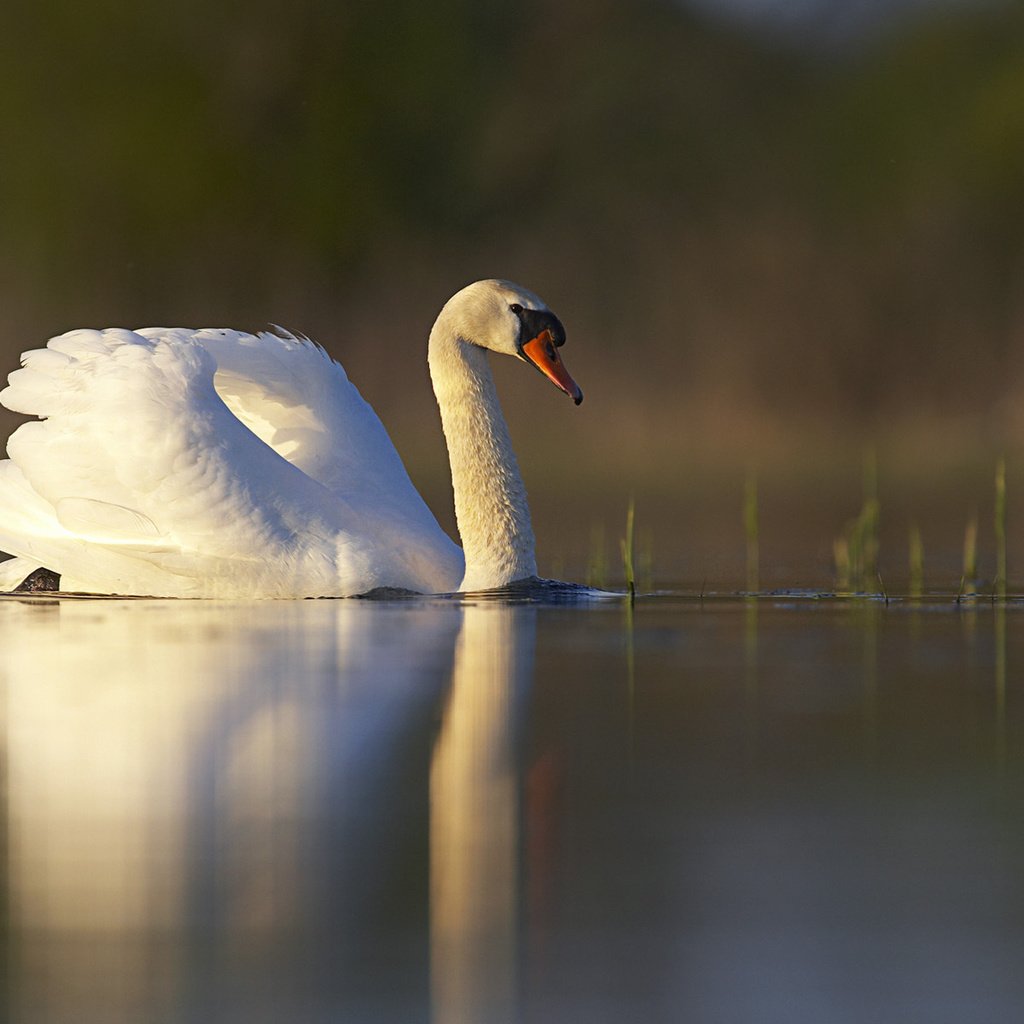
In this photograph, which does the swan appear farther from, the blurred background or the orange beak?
the blurred background

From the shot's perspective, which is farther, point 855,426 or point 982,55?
point 982,55

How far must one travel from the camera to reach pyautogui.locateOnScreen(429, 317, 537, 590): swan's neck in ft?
27.7

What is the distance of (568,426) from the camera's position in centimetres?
3023

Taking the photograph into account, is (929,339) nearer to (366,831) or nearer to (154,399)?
(154,399)

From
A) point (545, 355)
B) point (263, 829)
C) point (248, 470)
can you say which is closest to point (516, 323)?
point (545, 355)

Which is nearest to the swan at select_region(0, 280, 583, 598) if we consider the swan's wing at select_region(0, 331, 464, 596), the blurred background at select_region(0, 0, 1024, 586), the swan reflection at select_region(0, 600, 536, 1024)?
the swan's wing at select_region(0, 331, 464, 596)

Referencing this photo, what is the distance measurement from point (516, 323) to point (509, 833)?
510 cm

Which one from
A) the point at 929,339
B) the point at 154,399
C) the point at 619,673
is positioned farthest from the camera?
the point at 929,339

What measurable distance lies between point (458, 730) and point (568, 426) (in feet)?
83.0

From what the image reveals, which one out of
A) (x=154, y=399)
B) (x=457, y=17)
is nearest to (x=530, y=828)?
(x=154, y=399)

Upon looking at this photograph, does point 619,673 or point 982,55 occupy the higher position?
point 982,55

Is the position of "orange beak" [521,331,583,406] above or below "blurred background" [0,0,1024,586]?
below

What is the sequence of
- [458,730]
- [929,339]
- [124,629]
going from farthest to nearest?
[929,339], [124,629], [458,730]

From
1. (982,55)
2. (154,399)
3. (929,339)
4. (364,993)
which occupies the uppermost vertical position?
(982,55)
